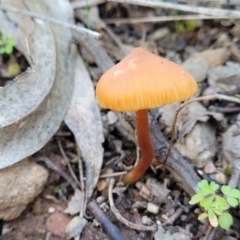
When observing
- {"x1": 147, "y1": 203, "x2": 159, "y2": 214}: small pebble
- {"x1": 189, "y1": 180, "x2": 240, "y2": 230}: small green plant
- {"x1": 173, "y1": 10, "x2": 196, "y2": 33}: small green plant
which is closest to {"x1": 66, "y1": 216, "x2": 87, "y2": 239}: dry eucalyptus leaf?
{"x1": 147, "y1": 203, "x2": 159, "y2": 214}: small pebble

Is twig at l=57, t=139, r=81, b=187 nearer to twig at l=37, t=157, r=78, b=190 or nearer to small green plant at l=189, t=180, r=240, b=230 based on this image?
twig at l=37, t=157, r=78, b=190

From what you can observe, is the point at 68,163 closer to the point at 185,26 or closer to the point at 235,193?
the point at 235,193

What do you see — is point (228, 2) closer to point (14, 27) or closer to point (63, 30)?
point (63, 30)

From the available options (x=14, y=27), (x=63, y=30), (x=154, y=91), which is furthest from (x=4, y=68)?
(x=154, y=91)

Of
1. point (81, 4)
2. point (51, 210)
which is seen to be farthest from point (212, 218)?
point (81, 4)

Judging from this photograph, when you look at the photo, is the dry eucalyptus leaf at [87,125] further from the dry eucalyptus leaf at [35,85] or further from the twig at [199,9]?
the twig at [199,9]

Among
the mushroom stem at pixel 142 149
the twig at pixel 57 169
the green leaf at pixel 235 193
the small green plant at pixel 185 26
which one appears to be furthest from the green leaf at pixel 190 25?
the green leaf at pixel 235 193

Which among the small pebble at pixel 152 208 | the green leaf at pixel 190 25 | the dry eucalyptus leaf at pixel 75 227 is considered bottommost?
the small pebble at pixel 152 208
